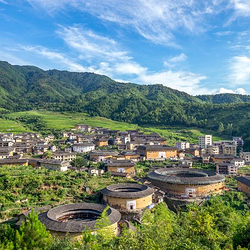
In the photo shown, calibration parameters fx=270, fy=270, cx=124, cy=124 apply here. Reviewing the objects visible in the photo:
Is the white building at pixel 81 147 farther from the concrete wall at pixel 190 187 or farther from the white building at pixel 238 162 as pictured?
the white building at pixel 238 162

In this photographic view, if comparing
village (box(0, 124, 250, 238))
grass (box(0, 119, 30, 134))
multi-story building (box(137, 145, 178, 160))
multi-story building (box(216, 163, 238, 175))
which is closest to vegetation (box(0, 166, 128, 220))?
A: village (box(0, 124, 250, 238))

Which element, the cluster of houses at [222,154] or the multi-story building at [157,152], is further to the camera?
the multi-story building at [157,152]

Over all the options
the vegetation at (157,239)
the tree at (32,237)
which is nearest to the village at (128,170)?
the tree at (32,237)

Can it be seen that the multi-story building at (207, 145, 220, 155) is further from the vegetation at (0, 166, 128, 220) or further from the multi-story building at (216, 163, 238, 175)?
the vegetation at (0, 166, 128, 220)

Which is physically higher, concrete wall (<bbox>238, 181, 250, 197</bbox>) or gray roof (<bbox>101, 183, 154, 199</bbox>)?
gray roof (<bbox>101, 183, 154, 199</bbox>)

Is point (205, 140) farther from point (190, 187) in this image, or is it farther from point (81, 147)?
point (190, 187)

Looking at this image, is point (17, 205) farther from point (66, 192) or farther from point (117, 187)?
point (117, 187)

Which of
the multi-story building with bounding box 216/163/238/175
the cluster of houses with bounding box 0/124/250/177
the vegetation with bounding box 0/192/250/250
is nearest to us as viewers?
the vegetation with bounding box 0/192/250/250
